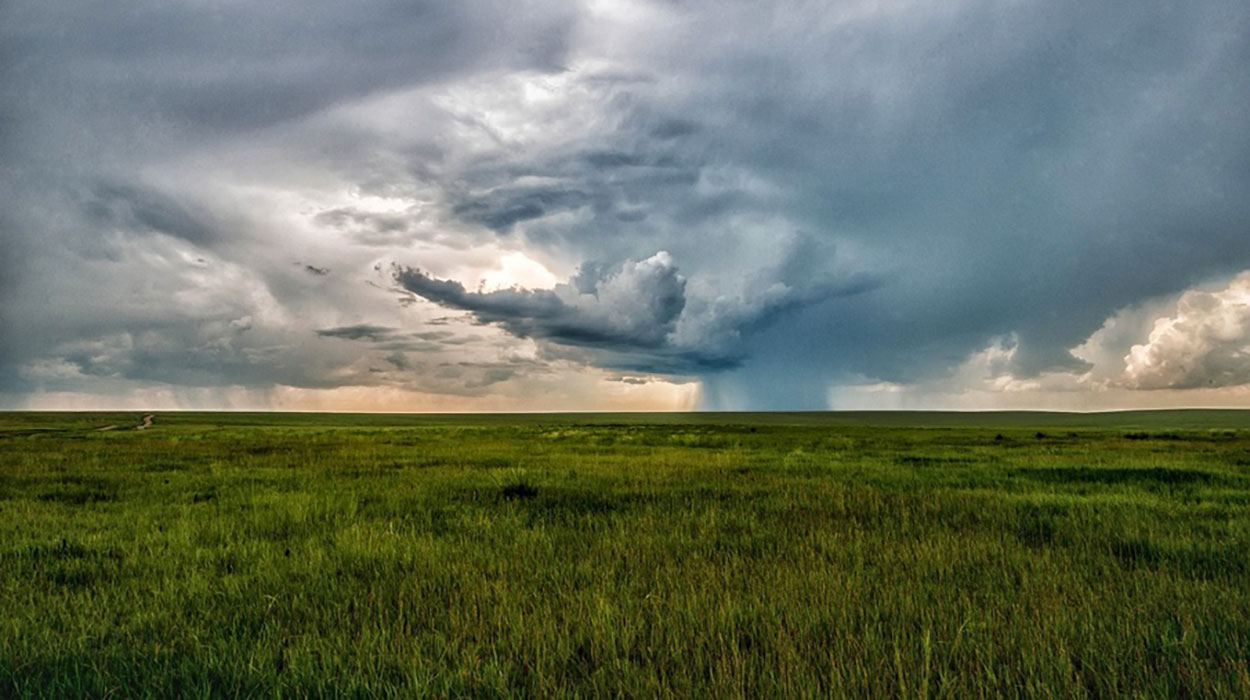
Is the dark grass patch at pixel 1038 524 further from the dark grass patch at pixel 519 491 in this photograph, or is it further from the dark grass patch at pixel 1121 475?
the dark grass patch at pixel 519 491

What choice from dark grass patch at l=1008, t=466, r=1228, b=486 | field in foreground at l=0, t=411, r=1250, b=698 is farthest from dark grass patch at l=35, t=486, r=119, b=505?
dark grass patch at l=1008, t=466, r=1228, b=486

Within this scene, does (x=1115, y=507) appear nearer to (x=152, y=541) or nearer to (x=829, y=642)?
(x=829, y=642)

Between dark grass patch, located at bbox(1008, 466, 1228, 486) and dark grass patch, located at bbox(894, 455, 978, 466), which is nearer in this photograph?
dark grass patch, located at bbox(1008, 466, 1228, 486)

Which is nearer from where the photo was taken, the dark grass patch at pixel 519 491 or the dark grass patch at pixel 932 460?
the dark grass patch at pixel 519 491

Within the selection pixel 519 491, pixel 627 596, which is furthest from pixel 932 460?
pixel 627 596

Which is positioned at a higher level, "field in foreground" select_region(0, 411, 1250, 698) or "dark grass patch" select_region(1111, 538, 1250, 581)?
"field in foreground" select_region(0, 411, 1250, 698)

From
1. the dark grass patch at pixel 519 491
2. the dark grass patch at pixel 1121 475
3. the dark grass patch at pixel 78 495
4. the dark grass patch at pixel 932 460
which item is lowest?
the dark grass patch at pixel 932 460

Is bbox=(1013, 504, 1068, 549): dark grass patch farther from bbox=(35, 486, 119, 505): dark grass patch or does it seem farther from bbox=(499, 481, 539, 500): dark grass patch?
bbox=(35, 486, 119, 505): dark grass patch

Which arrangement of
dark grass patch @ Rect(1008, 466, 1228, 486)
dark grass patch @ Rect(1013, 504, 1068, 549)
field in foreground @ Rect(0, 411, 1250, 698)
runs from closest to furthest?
field in foreground @ Rect(0, 411, 1250, 698)
dark grass patch @ Rect(1013, 504, 1068, 549)
dark grass patch @ Rect(1008, 466, 1228, 486)

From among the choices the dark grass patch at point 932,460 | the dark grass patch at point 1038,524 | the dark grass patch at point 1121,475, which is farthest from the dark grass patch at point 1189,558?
the dark grass patch at point 932,460

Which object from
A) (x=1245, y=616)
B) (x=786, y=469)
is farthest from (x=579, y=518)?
(x=786, y=469)

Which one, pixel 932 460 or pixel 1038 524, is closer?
pixel 1038 524

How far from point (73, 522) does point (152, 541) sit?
325cm

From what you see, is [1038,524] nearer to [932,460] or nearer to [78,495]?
[932,460]
